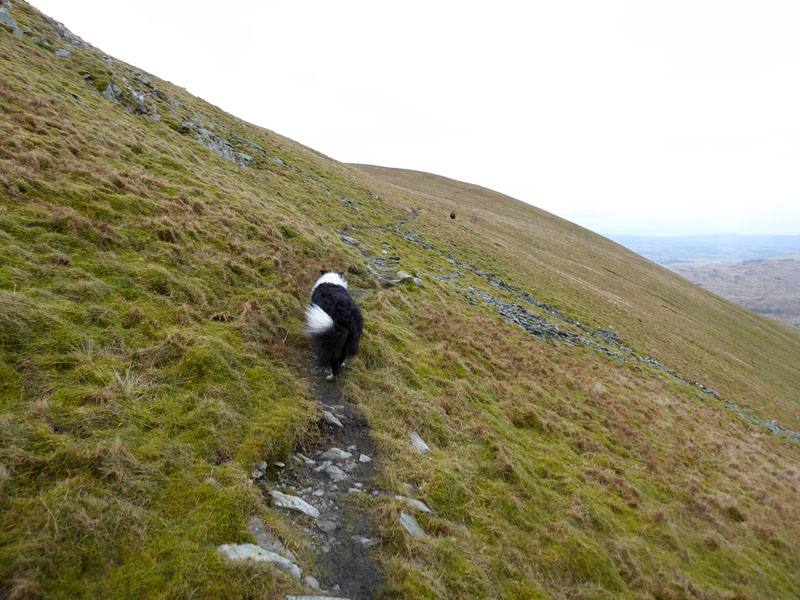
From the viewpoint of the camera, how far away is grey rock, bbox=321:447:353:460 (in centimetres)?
624

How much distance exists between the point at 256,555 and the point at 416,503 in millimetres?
2778

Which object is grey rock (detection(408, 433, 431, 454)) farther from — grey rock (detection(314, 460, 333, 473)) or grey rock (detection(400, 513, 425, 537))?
grey rock (detection(314, 460, 333, 473))

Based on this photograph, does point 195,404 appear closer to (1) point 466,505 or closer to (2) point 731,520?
(1) point 466,505

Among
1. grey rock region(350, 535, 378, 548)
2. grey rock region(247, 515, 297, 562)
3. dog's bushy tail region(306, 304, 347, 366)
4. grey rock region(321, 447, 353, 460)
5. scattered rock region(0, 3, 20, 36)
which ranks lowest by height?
grey rock region(350, 535, 378, 548)

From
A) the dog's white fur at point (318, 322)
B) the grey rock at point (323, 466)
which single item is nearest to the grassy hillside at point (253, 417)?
the grey rock at point (323, 466)

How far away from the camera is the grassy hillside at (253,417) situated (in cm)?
376

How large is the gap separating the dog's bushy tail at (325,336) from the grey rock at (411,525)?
3871 mm

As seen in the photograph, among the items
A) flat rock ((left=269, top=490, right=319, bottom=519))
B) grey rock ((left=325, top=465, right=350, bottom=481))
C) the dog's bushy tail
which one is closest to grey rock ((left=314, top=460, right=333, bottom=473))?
grey rock ((left=325, top=465, right=350, bottom=481))

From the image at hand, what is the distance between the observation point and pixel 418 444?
739 cm

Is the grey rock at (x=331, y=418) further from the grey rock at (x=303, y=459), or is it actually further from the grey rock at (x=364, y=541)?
the grey rock at (x=364, y=541)

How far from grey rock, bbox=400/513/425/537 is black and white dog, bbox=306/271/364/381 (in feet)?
12.2

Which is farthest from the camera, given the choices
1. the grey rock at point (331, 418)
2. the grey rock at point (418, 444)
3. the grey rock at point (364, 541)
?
the grey rock at point (418, 444)

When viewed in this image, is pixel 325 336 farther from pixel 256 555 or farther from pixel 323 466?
pixel 256 555

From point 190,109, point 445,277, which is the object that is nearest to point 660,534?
point 445,277
